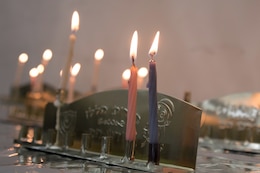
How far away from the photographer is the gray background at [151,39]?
5.22ft

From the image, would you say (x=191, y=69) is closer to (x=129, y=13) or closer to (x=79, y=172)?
(x=129, y=13)

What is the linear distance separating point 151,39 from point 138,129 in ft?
3.39

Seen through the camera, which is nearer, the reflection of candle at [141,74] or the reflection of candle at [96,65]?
the reflection of candle at [141,74]

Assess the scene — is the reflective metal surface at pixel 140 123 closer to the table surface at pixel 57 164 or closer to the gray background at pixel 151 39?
the table surface at pixel 57 164

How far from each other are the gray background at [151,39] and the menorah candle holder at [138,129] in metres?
0.85

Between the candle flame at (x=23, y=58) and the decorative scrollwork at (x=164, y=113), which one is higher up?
the candle flame at (x=23, y=58)

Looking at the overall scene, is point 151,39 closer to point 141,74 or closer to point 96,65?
point 141,74

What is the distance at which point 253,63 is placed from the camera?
1549mm

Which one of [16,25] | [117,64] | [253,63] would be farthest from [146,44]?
[16,25]

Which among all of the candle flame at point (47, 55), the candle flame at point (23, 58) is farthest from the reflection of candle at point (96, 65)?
the candle flame at point (23, 58)

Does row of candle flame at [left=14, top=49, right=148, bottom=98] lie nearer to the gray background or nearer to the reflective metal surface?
the gray background

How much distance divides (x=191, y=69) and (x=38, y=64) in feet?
2.57

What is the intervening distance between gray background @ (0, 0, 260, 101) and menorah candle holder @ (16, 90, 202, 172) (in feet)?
2.78

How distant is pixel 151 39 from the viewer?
174 centimetres
